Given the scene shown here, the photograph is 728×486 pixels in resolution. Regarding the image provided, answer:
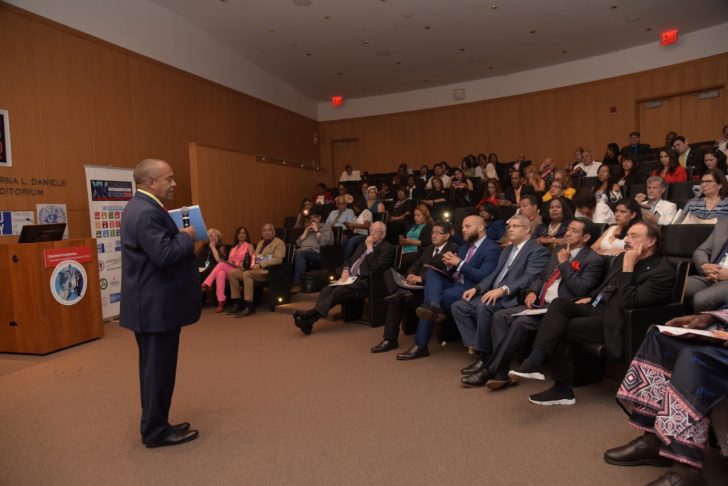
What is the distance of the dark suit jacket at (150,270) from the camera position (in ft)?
7.73

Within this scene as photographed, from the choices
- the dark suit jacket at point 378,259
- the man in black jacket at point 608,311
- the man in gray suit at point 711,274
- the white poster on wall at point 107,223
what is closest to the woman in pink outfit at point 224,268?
the white poster on wall at point 107,223

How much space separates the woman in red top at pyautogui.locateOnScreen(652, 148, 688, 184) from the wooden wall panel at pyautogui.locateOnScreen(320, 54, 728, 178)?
3.44 metres

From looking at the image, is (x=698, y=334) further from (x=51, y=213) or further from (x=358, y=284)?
(x=51, y=213)

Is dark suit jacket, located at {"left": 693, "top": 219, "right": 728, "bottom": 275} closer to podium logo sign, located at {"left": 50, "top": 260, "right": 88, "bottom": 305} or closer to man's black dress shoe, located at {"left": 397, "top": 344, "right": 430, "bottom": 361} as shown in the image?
man's black dress shoe, located at {"left": 397, "top": 344, "right": 430, "bottom": 361}

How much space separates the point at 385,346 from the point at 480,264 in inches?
41.7

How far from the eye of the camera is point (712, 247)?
3311mm

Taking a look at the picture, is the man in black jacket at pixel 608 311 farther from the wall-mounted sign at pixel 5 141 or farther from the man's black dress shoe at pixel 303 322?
the wall-mounted sign at pixel 5 141

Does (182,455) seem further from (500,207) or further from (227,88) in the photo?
(227,88)

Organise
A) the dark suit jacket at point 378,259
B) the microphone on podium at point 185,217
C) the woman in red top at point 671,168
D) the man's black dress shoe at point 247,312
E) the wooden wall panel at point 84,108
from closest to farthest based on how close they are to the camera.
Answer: the microphone on podium at point 185,217
the dark suit jacket at point 378,259
the wooden wall panel at point 84,108
the man's black dress shoe at point 247,312
the woman in red top at point 671,168

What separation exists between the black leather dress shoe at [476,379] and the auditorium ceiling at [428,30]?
572 centimetres

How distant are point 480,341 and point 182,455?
197 centimetres

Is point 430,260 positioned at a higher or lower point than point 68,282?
higher

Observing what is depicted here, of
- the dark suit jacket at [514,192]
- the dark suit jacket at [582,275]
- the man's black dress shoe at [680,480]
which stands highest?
the dark suit jacket at [514,192]

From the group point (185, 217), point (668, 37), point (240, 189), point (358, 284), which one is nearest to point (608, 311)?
point (185, 217)
